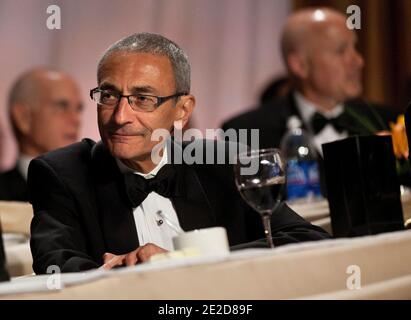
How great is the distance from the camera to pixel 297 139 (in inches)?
120

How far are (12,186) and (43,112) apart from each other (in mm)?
359

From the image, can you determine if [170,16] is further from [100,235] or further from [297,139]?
[100,235]

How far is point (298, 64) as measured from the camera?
388cm

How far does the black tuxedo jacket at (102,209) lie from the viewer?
159 cm

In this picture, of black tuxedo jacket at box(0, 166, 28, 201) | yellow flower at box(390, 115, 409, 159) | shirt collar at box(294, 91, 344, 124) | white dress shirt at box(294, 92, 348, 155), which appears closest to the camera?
yellow flower at box(390, 115, 409, 159)

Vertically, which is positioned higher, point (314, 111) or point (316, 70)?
point (316, 70)

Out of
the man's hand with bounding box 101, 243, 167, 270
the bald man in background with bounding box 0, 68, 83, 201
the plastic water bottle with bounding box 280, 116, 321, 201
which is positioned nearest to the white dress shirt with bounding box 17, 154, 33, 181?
the bald man in background with bounding box 0, 68, 83, 201

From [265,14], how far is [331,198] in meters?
3.45

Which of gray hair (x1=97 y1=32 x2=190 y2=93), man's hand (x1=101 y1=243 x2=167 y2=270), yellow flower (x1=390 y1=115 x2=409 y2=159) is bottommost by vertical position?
man's hand (x1=101 y1=243 x2=167 y2=270)

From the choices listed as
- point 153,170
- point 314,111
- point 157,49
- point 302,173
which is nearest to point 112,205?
point 153,170

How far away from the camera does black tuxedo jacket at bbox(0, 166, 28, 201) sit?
3.33 m

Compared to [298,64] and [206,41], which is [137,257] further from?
[206,41]

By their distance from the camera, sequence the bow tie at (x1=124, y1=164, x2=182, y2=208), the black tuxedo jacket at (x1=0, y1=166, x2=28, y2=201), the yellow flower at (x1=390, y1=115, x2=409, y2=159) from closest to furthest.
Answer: the bow tie at (x1=124, y1=164, x2=182, y2=208), the yellow flower at (x1=390, y1=115, x2=409, y2=159), the black tuxedo jacket at (x1=0, y1=166, x2=28, y2=201)

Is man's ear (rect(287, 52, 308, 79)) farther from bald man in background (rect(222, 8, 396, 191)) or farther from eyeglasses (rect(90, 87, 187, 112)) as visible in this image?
eyeglasses (rect(90, 87, 187, 112))
